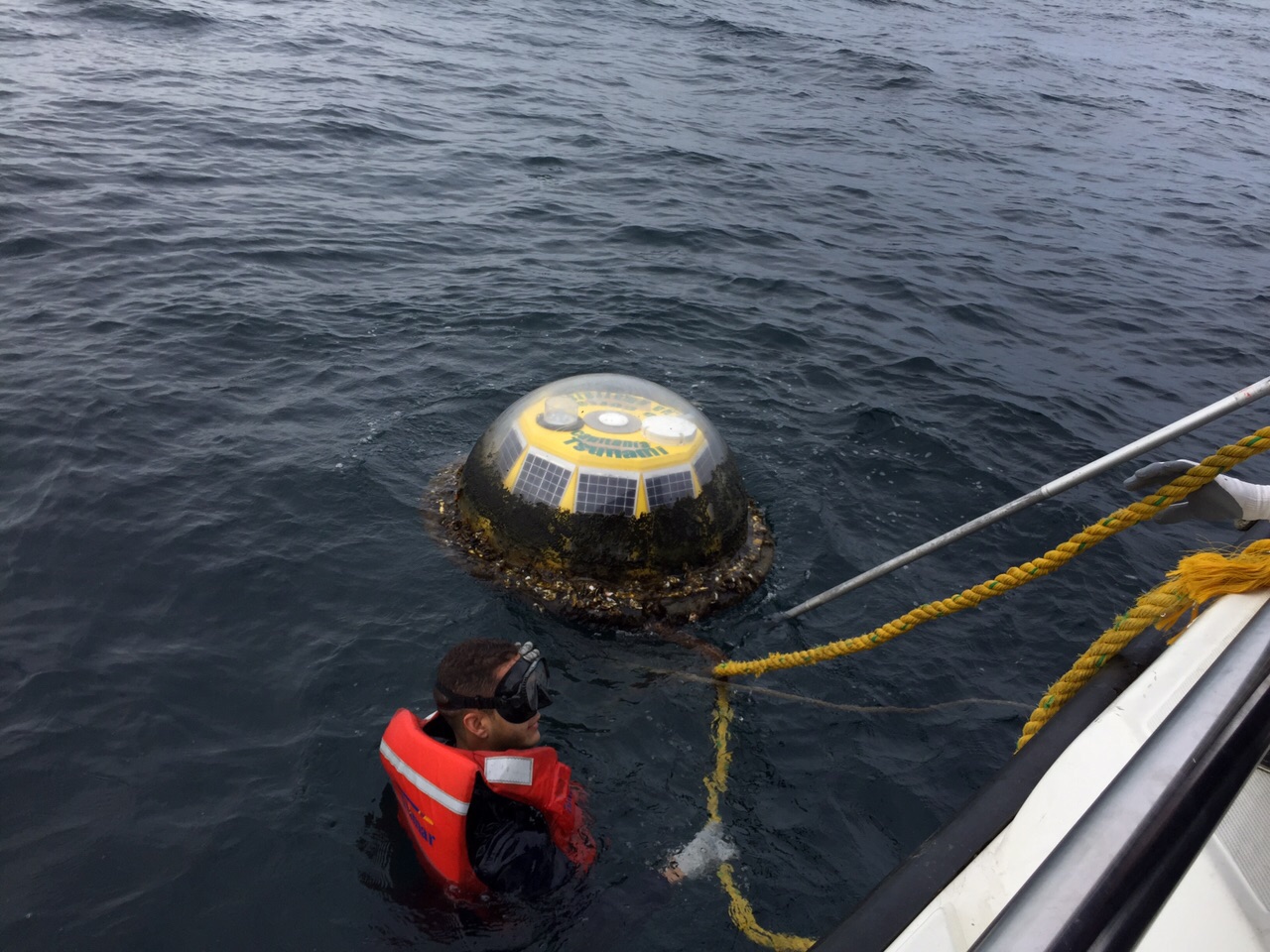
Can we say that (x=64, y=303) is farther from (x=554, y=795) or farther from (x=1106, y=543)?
(x=1106, y=543)

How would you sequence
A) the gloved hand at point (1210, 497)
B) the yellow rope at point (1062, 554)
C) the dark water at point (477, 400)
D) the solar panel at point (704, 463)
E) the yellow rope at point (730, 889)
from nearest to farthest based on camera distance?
the yellow rope at point (1062, 554) → the gloved hand at point (1210, 497) → the yellow rope at point (730, 889) → the dark water at point (477, 400) → the solar panel at point (704, 463)

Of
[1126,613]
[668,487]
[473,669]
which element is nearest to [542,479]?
[668,487]

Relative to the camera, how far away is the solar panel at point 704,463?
670 cm

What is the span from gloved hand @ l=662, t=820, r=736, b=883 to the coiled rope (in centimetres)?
6

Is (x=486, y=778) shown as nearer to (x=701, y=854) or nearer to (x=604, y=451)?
(x=701, y=854)

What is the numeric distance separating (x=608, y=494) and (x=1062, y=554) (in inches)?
122

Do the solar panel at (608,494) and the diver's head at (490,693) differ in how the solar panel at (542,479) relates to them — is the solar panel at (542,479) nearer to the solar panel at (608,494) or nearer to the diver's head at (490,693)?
the solar panel at (608,494)

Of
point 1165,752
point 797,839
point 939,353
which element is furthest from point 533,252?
point 1165,752

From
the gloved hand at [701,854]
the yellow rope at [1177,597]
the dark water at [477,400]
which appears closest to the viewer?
the yellow rope at [1177,597]

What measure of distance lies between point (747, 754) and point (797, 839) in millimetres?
667

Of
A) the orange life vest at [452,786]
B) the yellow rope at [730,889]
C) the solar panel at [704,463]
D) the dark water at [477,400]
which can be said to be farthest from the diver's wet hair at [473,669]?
the solar panel at [704,463]

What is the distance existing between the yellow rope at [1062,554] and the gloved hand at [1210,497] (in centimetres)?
5

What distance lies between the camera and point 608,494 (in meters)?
6.44

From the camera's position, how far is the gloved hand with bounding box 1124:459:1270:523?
3.58 metres
